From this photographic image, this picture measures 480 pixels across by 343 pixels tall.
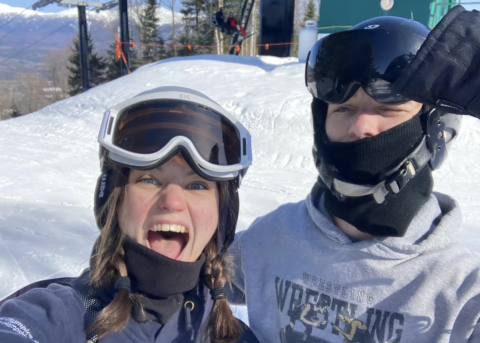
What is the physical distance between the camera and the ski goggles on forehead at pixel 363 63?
1.66m

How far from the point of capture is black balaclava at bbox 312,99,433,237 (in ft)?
5.23

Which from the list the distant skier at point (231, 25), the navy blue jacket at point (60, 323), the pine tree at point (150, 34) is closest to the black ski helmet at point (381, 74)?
the navy blue jacket at point (60, 323)

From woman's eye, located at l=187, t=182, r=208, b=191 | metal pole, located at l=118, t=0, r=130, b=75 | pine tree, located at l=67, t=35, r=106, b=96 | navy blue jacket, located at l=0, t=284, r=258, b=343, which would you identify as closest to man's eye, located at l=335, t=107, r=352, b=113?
woman's eye, located at l=187, t=182, r=208, b=191

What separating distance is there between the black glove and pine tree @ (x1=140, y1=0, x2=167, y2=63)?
3644 cm

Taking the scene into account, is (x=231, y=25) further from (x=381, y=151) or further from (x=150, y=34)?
(x=150, y=34)

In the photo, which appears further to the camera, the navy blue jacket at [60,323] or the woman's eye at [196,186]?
the woman's eye at [196,186]

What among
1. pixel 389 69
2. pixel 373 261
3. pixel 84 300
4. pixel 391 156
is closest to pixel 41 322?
pixel 84 300

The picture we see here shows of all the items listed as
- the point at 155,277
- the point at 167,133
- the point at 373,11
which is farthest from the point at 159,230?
the point at 373,11

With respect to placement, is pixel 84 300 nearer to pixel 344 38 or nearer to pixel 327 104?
pixel 327 104

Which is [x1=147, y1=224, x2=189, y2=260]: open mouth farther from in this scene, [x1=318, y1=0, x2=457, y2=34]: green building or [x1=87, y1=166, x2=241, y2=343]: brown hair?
[x1=318, y1=0, x2=457, y2=34]: green building

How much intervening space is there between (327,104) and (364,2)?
11.1m

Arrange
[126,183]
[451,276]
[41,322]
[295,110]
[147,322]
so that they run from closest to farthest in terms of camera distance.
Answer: [41,322]
[451,276]
[147,322]
[126,183]
[295,110]

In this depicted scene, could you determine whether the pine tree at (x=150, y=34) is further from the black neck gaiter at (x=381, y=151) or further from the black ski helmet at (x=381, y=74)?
the black neck gaiter at (x=381, y=151)

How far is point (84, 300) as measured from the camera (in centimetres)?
152
